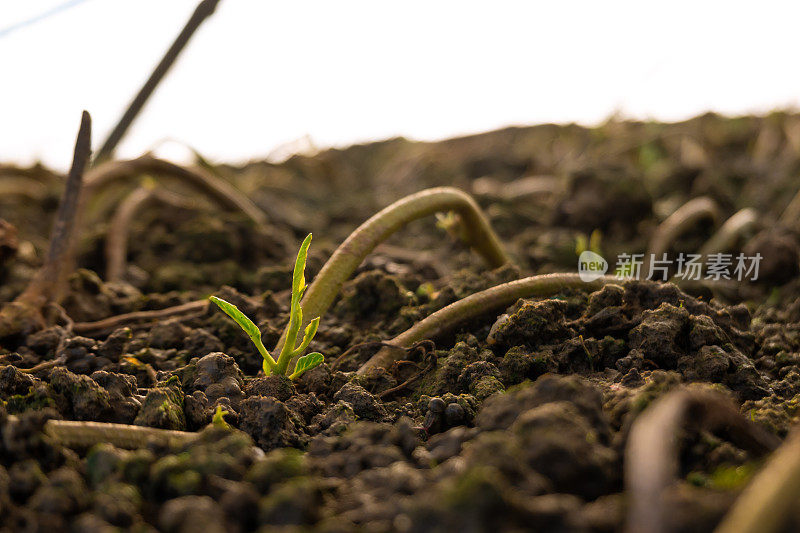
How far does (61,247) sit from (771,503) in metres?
2.04

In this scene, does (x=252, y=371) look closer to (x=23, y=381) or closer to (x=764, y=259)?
(x=23, y=381)

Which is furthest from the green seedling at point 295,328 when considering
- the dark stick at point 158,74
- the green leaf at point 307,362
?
the dark stick at point 158,74

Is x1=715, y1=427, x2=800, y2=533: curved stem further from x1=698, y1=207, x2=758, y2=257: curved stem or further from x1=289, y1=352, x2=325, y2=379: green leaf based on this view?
x1=698, y1=207, x2=758, y2=257: curved stem

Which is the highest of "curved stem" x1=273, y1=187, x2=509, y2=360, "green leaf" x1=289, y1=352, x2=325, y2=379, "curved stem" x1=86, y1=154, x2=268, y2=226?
"curved stem" x1=86, y1=154, x2=268, y2=226

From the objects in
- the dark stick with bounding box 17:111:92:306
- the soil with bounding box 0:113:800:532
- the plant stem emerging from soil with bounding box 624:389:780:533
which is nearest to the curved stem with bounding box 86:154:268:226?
the soil with bounding box 0:113:800:532

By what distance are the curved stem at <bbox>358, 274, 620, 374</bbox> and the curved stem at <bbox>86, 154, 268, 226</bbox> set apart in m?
1.51

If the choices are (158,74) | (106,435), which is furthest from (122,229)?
(106,435)

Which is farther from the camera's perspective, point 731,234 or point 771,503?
point 731,234

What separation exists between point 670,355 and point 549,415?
646mm

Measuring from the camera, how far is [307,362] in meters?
1.43

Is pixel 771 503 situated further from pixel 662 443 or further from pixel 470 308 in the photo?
pixel 470 308

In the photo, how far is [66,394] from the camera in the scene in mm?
1348

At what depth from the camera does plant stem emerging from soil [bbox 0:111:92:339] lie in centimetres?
196

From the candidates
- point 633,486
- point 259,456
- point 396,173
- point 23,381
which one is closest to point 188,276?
point 23,381
